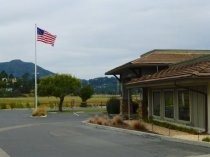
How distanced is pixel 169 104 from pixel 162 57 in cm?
920

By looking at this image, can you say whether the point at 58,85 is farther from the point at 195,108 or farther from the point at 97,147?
the point at 97,147

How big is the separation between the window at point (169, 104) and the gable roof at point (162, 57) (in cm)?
635

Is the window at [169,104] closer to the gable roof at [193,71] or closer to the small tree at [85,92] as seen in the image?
the gable roof at [193,71]

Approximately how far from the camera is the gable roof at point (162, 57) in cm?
3644

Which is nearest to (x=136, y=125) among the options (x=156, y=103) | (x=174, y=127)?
(x=174, y=127)

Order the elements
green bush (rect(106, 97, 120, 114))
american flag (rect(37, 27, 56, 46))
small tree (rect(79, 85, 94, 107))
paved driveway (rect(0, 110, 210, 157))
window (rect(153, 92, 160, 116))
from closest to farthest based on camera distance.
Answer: paved driveway (rect(0, 110, 210, 157))
window (rect(153, 92, 160, 116))
green bush (rect(106, 97, 120, 114))
american flag (rect(37, 27, 56, 46))
small tree (rect(79, 85, 94, 107))

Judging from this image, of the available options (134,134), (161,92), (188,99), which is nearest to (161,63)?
(161,92)

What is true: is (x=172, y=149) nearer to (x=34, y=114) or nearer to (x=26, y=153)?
(x=26, y=153)

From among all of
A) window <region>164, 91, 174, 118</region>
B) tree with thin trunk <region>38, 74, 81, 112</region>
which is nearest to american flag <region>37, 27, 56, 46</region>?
tree with thin trunk <region>38, 74, 81, 112</region>

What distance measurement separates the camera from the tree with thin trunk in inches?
2373

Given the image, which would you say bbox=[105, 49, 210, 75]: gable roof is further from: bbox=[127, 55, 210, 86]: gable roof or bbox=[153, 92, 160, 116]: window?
bbox=[127, 55, 210, 86]: gable roof

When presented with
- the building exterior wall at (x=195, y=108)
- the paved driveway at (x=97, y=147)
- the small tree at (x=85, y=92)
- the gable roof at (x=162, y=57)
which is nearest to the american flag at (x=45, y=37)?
the gable roof at (x=162, y=57)

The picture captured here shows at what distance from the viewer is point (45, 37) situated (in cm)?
5122

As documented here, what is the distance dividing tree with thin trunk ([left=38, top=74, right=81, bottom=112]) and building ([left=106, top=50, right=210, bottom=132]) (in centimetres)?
1809
